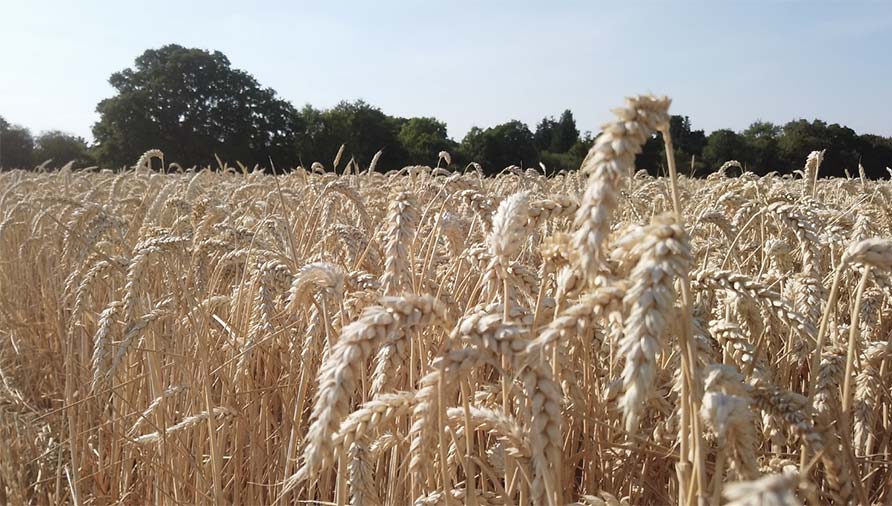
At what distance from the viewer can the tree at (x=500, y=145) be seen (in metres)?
38.1

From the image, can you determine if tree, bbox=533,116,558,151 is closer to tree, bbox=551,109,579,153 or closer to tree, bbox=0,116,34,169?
tree, bbox=551,109,579,153

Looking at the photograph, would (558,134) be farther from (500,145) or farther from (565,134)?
(500,145)

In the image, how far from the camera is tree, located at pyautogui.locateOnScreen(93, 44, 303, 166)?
3991cm

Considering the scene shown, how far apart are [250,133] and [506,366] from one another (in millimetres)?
42446

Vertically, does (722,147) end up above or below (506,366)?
above

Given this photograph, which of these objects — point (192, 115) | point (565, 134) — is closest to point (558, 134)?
point (565, 134)

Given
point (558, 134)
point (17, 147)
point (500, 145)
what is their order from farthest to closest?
point (558, 134), point (500, 145), point (17, 147)

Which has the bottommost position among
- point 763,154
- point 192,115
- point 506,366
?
point 506,366

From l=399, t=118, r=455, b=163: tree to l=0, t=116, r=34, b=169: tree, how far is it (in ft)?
64.6

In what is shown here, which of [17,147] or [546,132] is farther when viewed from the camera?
[546,132]

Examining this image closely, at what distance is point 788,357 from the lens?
192 centimetres

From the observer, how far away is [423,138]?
42.6 meters

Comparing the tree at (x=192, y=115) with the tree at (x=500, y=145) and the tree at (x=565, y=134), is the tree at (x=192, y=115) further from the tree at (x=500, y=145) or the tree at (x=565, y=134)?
the tree at (x=565, y=134)

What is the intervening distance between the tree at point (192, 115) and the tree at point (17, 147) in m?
5.51
